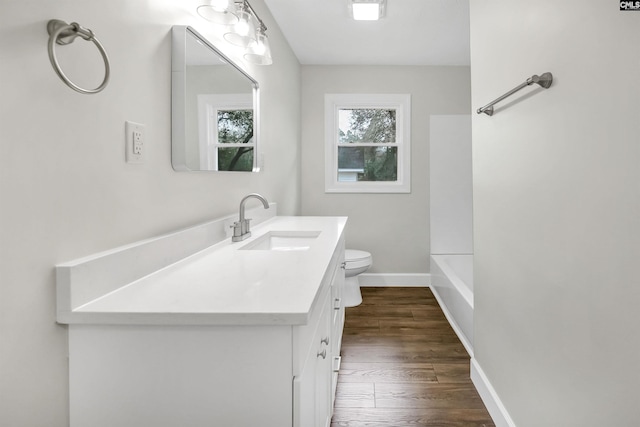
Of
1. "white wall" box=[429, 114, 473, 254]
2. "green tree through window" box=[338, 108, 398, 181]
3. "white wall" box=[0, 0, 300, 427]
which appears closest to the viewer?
Result: "white wall" box=[0, 0, 300, 427]

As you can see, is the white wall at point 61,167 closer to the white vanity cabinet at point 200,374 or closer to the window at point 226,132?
the white vanity cabinet at point 200,374

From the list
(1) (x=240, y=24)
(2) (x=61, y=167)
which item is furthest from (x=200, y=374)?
(1) (x=240, y=24)

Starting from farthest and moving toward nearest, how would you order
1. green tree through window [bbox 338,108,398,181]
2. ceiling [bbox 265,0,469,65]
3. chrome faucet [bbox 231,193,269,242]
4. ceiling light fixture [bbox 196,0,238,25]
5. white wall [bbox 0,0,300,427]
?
green tree through window [bbox 338,108,398,181]
ceiling [bbox 265,0,469,65]
chrome faucet [bbox 231,193,269,242]
ceiling light fixture [bbox 196,0,238,25]
white wall [bbox 0,0,300,427]

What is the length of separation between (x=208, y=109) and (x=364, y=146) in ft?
8.47

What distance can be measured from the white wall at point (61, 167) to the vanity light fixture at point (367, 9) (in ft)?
4.83

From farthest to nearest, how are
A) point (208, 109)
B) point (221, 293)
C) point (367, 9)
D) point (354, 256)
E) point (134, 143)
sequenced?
point (354, 256)
point (367, 9)
point (208, 109)
point (134, 143)
point (221, 293)

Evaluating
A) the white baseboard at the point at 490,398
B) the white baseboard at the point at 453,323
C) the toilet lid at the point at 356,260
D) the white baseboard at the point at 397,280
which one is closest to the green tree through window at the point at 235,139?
the toilet lid at the point at 356,260

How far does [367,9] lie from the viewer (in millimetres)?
2605

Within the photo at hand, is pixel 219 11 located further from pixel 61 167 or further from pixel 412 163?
pixel 412 163

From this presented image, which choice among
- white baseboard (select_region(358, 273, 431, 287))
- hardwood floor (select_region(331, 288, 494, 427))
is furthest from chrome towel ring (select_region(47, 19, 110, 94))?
white baseboard (select_region(358, 273, 431, 287))

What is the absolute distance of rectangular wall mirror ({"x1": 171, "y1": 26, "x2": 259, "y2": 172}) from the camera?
142 centimetres

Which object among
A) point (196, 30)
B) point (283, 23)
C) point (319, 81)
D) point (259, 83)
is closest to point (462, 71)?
point (319, 81)

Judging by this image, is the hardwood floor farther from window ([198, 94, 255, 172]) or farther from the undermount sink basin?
window ([198, 94, 255, 172])

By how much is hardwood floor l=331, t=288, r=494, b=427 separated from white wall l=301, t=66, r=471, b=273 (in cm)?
84
